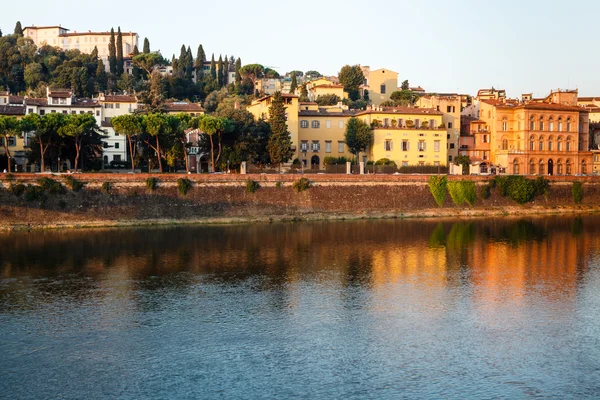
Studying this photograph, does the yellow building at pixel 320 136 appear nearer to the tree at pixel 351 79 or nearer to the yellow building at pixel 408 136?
the yellow building at pixel 408 136

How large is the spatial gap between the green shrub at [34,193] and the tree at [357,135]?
110ft

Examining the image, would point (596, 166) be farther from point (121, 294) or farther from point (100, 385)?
point (100, 385)

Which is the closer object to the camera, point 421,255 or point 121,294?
point 121,294

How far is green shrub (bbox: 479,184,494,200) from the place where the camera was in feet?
194

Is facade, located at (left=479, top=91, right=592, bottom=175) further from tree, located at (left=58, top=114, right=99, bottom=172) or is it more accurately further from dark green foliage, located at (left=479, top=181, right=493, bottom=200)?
tree, located at (left=58, top=114, right=99, bottom=172)

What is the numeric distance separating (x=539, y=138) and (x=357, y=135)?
19.8 meters

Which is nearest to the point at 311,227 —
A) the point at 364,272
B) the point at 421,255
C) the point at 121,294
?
the point at 421,255

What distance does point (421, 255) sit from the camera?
1505 inches

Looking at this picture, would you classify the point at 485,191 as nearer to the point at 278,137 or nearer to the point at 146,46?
the point at 278,137

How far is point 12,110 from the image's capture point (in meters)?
68.3

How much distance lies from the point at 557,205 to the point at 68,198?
140 ft

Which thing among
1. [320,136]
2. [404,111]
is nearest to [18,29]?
[320,136]

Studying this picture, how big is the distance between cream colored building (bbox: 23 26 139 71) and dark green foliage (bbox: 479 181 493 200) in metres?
89.2

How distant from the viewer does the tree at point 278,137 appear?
204 ft
